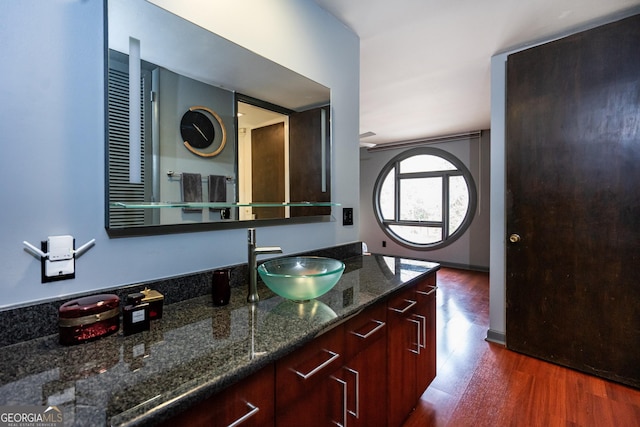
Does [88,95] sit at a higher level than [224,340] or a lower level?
higher

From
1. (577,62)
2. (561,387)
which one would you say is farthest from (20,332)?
(577,62)

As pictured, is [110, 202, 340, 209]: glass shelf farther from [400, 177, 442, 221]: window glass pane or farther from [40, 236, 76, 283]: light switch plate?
[400, 177, 442, 221]: window glass pane

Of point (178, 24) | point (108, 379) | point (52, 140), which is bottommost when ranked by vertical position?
point (108, 379)

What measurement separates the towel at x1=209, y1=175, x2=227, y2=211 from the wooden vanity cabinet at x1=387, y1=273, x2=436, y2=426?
853 millimetres

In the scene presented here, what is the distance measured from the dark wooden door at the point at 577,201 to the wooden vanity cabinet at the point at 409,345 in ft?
3.34

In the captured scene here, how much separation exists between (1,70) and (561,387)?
302 centimetres

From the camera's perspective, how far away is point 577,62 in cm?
193

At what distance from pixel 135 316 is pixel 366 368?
32.6 inches

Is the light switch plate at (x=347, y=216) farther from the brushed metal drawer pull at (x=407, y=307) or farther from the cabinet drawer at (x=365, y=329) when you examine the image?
the cabinet drawer at (x=365, y=329)

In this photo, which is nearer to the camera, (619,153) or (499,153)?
(619,153)

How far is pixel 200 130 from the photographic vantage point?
1184 millimetres

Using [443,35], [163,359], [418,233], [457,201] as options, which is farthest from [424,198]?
[163,359]

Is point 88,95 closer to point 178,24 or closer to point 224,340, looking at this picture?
point 178,24

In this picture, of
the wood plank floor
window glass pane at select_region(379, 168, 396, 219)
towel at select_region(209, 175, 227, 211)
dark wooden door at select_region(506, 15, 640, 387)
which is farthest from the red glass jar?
window glass pane at select_region(379, 168, 396, 219)
